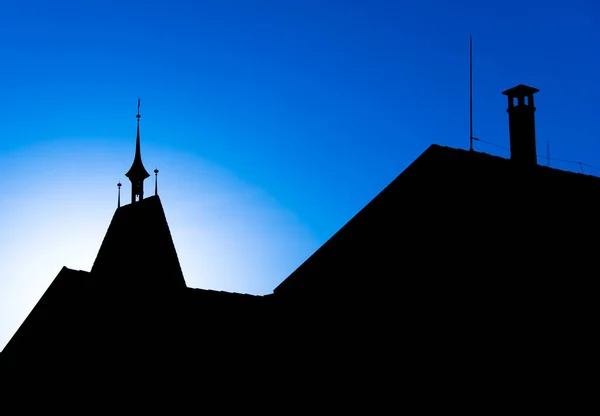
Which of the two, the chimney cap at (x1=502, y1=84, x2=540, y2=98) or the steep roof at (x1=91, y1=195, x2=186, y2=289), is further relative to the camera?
the steep roof at (x1=91, y1=195, x2=186, y2=289)

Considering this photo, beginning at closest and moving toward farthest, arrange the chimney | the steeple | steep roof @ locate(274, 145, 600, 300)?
1. steep roof @ locate(274, 145, 600, 300)
2. the chimney
3. the steeple

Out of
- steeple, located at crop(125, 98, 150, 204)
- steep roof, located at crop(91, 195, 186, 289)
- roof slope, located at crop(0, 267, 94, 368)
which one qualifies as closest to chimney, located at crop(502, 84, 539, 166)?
roof slope, located at crop(0, 267, 94, 368)

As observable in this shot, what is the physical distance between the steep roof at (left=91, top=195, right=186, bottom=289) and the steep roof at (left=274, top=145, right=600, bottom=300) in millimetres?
26705

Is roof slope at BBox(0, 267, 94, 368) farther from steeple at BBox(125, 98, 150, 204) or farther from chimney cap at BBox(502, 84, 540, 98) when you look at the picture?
steeple at BBox(125, 98, 150, 204)

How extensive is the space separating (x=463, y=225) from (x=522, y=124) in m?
4.63

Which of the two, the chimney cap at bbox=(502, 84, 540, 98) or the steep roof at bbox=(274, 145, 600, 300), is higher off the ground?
the chimney cap at bbox=(502, 84, 540, 98)

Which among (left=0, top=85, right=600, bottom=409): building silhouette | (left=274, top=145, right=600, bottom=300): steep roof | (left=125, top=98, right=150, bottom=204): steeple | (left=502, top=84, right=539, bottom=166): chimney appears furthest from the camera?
(left=125, top=98, right=150, bottom=204): steeple

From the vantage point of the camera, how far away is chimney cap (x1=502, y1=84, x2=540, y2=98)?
73.2ft

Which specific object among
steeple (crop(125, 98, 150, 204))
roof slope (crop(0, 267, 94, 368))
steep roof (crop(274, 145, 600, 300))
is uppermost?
steeple (crop(125, 98, 150, 204))

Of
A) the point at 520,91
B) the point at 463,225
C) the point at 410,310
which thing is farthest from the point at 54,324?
the point at 520,91

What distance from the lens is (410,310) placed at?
18.8 m

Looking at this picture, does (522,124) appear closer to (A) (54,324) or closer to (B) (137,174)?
(A) (54,324)

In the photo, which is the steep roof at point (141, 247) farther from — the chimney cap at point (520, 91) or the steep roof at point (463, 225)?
the chimney cap at point (520, 91)

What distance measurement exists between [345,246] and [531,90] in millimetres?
6426
